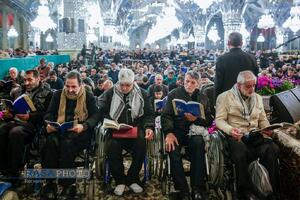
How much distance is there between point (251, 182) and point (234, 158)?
0.27 meters

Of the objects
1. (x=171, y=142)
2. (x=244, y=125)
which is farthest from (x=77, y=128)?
(x=244, y=125)

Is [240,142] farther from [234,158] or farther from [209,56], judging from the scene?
[209,56]

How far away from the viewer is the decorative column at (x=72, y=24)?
18594 mm

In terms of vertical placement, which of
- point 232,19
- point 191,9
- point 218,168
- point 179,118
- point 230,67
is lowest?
point 218,168

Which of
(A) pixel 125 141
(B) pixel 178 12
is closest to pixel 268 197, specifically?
(A) pixel 125 141

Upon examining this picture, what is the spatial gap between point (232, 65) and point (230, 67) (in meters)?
0.03

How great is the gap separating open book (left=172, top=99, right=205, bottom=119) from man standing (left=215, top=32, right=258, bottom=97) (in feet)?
2.79

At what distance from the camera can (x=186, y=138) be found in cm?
416

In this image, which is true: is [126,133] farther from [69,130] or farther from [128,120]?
[69,130]

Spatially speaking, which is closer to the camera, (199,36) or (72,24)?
(72,24)

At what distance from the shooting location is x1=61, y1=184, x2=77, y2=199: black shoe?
3934 mm

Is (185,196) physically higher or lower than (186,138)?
lower

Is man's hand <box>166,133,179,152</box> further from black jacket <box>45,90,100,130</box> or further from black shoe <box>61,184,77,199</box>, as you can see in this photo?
black shoe <box>61,184,77,199</box>

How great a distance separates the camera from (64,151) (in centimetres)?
392
